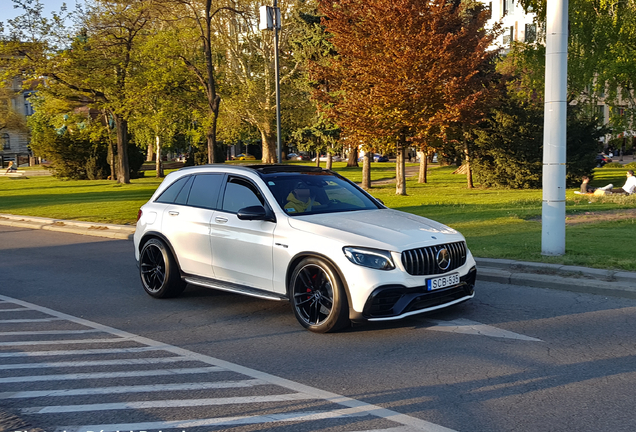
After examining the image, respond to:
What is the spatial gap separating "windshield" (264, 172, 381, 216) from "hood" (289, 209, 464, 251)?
0.22 m

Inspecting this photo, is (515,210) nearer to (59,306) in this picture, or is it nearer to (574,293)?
(574,293)

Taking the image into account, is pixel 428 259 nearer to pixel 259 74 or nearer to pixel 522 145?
pixel 522 145

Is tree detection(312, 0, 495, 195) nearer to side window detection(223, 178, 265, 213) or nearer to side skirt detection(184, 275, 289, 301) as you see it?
side window detection(223, 178, 265, 213)

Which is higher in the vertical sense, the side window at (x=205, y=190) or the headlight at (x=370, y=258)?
the side window at (x=205, y=190)

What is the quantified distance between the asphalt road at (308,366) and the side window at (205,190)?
4.23ft

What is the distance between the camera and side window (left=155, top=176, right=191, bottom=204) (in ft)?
27.5

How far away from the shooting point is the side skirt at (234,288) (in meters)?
6.90

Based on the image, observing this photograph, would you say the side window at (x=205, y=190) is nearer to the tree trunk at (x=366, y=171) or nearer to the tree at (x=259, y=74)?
the tree trunk at (x=366, y=171)

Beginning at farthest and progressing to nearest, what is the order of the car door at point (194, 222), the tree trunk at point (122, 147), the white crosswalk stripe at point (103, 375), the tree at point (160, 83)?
1. the tree trunk at point (122, 147)
2. the tree at point (160, 83)
3. the car door at point (194, 222)
4. the white crosswalk stripe at point (103, 375)

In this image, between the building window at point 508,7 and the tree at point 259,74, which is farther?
the building window at point 508,7

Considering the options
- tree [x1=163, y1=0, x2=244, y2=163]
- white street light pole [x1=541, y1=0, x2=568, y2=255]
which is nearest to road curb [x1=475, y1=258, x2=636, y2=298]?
white street light pole [x1=541, y1=0, x2=568, y2=255]

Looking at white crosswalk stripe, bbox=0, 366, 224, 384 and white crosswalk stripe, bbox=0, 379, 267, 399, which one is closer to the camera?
white crosswalk stripe, bbox=0, 379, 267, 399

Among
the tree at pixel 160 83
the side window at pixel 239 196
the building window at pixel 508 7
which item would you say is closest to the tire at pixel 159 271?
the side window at pixel 239 196

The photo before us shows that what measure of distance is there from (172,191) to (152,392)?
161 inches
